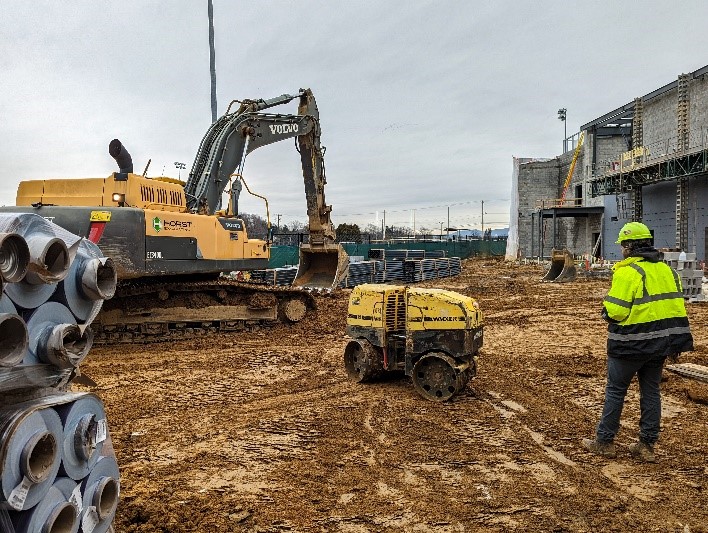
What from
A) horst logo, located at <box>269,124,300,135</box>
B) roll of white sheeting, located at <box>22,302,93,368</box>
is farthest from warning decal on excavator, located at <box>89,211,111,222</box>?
roll of white sheeting, located at <box>22,302,93,368</box>

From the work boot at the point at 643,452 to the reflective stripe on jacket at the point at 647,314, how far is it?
77cm

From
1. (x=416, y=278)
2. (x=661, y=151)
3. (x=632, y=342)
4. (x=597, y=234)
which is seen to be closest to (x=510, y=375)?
(x=632, y=342)

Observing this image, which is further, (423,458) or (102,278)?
(423,458)

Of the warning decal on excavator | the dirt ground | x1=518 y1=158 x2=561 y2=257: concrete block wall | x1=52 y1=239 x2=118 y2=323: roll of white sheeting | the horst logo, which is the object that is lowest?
the dirt ground

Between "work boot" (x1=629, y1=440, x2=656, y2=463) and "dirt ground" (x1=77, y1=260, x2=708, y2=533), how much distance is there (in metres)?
0.10

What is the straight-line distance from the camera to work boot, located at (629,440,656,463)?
4.98 metres

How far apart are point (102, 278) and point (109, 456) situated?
0.90 meters

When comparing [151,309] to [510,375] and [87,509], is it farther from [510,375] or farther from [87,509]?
[87,509]

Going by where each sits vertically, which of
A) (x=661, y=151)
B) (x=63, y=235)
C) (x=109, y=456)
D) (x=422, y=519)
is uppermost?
(x=661, y=151)

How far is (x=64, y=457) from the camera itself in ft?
8.76

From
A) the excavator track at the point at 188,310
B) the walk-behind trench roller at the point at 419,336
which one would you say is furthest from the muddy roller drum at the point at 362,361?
the excavator track at the point at 188,310

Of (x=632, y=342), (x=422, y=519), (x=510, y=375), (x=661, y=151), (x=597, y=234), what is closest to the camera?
(x=422, y=519)

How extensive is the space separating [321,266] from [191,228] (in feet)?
16.6

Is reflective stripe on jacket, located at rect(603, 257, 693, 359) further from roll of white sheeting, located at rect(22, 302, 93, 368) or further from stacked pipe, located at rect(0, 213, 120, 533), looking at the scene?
roll of white sheeting, located at rect(22, 302, 93, 368)
